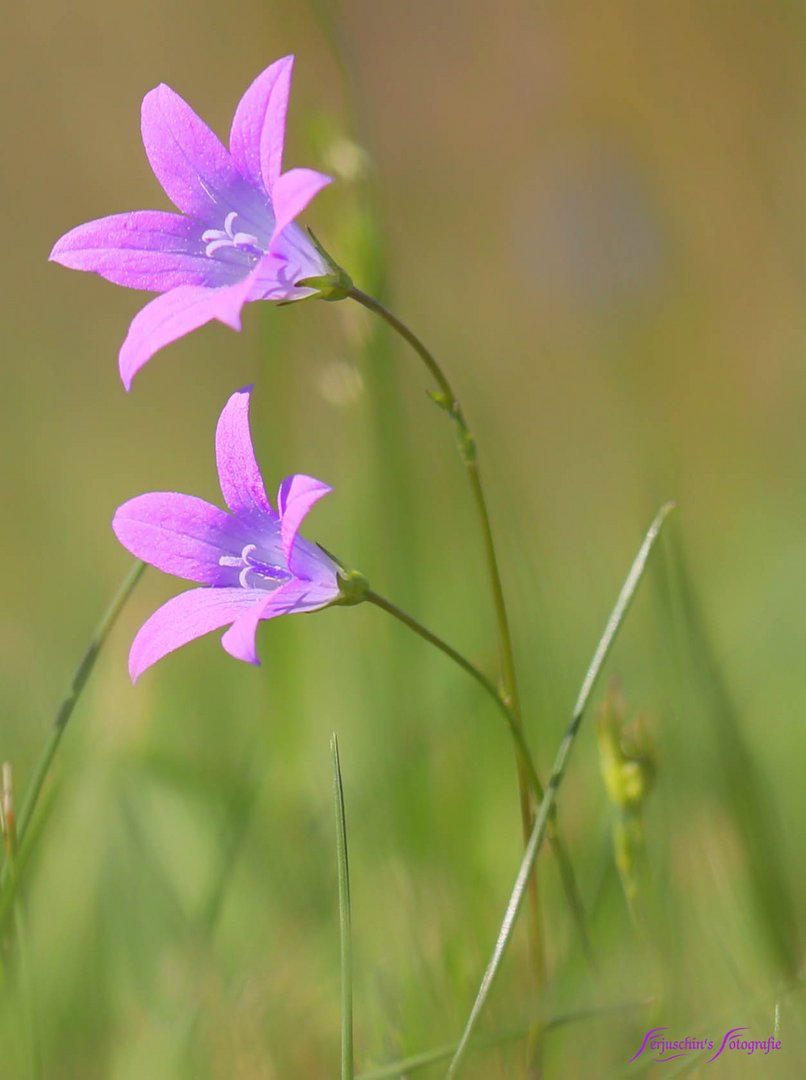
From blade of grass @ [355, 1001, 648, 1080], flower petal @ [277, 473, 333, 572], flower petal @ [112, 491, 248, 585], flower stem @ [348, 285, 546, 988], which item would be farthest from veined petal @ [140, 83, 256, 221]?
blade of grass @ [355, 1001, 648, 1080]

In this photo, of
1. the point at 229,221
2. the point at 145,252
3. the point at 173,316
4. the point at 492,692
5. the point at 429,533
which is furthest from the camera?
the point at 429,533

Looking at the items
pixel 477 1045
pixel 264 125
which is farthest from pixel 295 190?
pixel 477 1045

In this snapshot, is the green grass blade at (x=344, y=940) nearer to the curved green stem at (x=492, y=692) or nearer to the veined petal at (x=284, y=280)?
the curved green stem at (x=492, y=692)

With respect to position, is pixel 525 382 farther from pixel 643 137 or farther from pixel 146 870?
pixel 146 870

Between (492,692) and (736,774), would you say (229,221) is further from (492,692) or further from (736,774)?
(736,774)

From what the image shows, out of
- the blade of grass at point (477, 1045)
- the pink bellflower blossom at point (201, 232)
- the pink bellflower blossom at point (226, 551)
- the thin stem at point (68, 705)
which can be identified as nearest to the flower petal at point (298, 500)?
the pink bellflower blossom at point (226, 551)
